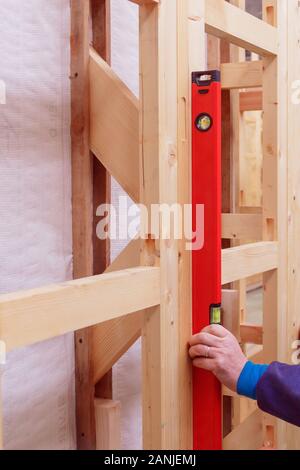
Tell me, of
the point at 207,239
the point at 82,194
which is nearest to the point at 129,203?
the point at 82,194

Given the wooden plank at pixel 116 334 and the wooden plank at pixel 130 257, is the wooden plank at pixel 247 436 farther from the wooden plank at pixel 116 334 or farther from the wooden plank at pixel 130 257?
the wooden plank at pixel 130 257

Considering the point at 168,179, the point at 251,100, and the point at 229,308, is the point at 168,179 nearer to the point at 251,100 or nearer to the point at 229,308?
the point at 229,308

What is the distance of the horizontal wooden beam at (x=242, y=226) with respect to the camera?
6.50 ft

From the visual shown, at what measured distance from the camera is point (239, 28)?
1.37 metres

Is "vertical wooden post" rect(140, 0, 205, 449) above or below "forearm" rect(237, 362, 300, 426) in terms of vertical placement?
above

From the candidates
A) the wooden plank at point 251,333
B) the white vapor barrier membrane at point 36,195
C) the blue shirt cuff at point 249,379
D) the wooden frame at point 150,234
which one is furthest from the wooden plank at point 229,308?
the wooden plank at point 251,333

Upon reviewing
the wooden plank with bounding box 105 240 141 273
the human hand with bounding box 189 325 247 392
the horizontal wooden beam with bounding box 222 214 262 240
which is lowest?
the human hand with bounding box 189 325 247 392

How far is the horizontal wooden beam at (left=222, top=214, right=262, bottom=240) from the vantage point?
1.98 meters

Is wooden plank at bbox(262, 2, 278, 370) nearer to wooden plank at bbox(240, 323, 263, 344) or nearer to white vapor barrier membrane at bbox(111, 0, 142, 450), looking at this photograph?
white vapor barrier membrane at bbox(111, 0, 142, 450)

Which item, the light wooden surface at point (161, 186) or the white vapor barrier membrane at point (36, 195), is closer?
the light wooden surface at point (161, 186)

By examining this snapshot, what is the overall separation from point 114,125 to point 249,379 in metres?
0.60

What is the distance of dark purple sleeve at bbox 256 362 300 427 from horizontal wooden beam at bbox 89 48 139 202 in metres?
0.43

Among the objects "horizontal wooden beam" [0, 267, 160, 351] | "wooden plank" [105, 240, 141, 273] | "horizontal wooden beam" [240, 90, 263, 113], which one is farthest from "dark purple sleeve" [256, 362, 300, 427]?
"horizontal wooden beam" [240, 90, 263, 113]

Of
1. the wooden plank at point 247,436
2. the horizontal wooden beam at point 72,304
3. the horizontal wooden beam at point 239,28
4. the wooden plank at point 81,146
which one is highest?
the horizontal wooden beam at point 239,28
